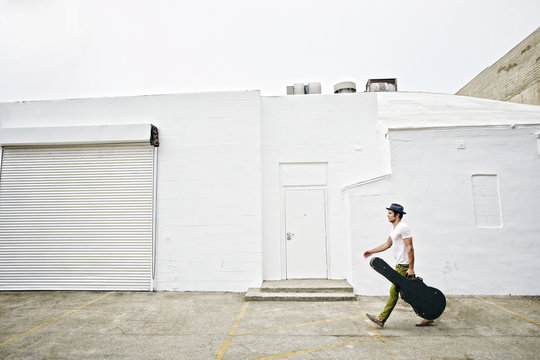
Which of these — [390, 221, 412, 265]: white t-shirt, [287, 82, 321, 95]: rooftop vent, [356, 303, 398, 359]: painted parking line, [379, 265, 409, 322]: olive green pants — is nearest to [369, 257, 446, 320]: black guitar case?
[379, 265, 409, 322]: olive green pants

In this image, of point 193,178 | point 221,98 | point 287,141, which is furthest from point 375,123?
point 193,178

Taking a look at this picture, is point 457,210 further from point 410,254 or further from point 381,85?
point 381,85

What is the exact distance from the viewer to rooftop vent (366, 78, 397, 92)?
44.8ft

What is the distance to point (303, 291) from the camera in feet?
24.0

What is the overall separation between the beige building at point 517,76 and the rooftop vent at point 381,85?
5.29m

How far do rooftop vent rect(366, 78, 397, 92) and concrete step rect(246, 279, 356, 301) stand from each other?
9.13 meters

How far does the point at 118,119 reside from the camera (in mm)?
8773

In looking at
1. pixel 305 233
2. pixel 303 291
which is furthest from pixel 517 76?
pixel 303 291

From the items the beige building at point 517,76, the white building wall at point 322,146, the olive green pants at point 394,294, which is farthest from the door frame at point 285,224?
the beige building at point 517,76

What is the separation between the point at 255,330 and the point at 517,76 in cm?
1576

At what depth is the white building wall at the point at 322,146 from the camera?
8.27 m

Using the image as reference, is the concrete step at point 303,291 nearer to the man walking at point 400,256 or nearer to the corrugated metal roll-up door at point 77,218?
the man walking at point 400,256

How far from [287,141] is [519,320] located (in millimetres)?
6007

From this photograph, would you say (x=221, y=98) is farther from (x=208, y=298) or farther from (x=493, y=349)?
(x=493, y=349)
